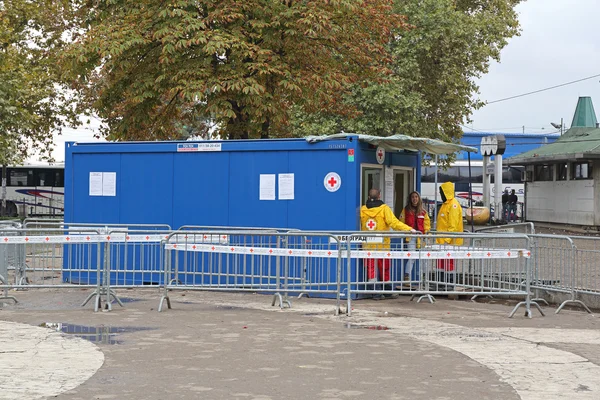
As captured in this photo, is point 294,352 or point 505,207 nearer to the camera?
point 294,352

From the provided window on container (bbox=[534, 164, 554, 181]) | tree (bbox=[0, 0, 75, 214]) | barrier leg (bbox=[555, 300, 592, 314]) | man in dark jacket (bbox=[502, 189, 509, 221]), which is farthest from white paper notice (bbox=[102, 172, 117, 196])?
man in dark jacket (bbox=[502, 189, 509, 221])

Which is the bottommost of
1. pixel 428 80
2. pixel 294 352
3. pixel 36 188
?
pixel 294 352

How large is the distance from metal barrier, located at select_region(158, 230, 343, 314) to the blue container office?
766 mm

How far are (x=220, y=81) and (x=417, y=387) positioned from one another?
43.6 ft

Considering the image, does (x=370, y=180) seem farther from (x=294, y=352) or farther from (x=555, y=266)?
(x=294, y=352)

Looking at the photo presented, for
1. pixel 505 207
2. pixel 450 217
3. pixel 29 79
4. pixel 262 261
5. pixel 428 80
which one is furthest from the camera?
pixel 505 207

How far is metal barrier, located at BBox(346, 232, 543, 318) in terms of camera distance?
12727 mm

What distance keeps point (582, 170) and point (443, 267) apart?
26887 mm

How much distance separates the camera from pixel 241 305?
13.4m

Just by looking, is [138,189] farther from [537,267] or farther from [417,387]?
[417,387]

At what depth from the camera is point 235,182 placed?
15383mm

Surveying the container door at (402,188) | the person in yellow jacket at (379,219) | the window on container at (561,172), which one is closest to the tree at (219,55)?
the container door at (402,188)

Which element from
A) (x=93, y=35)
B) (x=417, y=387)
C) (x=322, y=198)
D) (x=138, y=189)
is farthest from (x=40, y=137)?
(x=417, y=387)

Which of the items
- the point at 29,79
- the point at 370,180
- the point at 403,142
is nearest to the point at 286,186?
the point at 370,180
